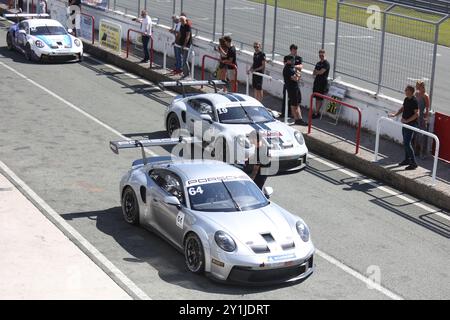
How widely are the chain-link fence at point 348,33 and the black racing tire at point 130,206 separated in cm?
792

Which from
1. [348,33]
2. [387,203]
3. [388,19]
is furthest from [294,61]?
[387,203]

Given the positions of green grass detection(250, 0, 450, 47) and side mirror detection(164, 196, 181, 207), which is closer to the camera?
side mirror detection(164, 196, 181, 207)

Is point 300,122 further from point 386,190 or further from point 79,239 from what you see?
point 79,239

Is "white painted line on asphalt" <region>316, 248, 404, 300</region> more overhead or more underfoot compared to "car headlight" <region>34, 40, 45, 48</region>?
more underfoot

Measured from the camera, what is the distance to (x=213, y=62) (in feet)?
95.3

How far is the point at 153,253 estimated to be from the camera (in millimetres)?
15062

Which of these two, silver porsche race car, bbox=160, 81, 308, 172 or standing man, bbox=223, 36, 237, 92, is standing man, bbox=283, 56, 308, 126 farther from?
standing man, bbox=223, 36, 237, 92

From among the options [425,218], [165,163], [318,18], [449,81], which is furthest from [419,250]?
[449,81]

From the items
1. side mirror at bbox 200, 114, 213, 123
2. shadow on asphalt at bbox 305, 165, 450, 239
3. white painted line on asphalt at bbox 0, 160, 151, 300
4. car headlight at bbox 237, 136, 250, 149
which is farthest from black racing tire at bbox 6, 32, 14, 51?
shadow on asphalt at bbox 305, 165, 450, 239

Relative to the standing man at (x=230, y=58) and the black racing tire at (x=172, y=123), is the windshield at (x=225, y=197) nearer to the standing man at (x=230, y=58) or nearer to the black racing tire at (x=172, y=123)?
the black racing tire at (x=172, y=123)

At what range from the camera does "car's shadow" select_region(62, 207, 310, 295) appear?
13789 mm

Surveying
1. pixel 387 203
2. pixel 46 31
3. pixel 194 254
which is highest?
pixel 46 31

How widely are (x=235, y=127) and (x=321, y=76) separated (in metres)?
4.08

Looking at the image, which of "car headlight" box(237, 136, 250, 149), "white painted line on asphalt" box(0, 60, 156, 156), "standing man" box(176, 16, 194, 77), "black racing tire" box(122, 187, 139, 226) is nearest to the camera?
"black racing tire" box(122, 187, 139, 226)
